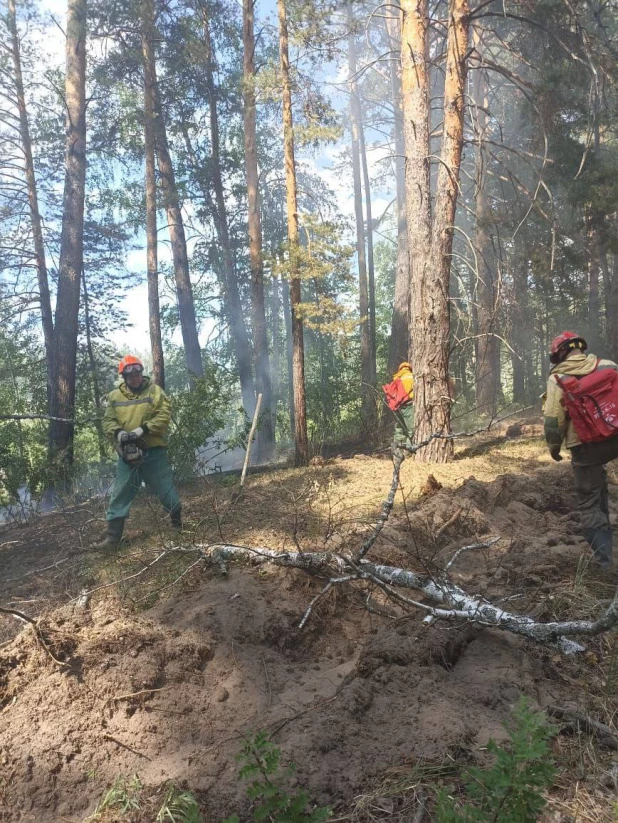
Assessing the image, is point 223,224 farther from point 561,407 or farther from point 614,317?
point 561,407

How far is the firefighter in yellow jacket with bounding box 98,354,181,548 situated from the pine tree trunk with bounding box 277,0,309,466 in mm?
4472

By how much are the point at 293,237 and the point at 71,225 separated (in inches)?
207

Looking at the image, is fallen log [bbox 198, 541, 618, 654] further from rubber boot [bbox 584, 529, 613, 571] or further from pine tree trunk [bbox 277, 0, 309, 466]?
pine tree trunk [bbox 277, 0, 309, 466]

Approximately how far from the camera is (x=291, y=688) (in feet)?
9.69

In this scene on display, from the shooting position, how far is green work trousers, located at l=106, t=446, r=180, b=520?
5812mm

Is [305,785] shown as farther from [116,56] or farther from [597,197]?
[116,56]

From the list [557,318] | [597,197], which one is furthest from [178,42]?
[557,318]

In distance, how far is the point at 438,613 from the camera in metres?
2.88

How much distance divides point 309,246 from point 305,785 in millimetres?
9376

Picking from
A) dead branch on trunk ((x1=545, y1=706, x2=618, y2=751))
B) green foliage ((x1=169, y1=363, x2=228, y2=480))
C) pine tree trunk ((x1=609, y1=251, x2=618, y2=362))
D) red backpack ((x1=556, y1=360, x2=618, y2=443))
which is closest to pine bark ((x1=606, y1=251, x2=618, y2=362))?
pine tree trunk ((x1=609, y1=251, x2=618, y2=362))

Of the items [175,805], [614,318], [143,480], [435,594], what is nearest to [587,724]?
[435,594]

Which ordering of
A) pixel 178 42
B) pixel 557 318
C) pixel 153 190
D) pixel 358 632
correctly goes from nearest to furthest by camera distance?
pixel 358 632 < pixel 153 190 < pixel 178 42 < pixel 557 318

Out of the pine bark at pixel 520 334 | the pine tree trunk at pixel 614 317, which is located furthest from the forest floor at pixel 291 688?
the pine tree trunk at pixel 614 317

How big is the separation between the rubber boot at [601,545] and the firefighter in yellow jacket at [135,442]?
4.26 meters
